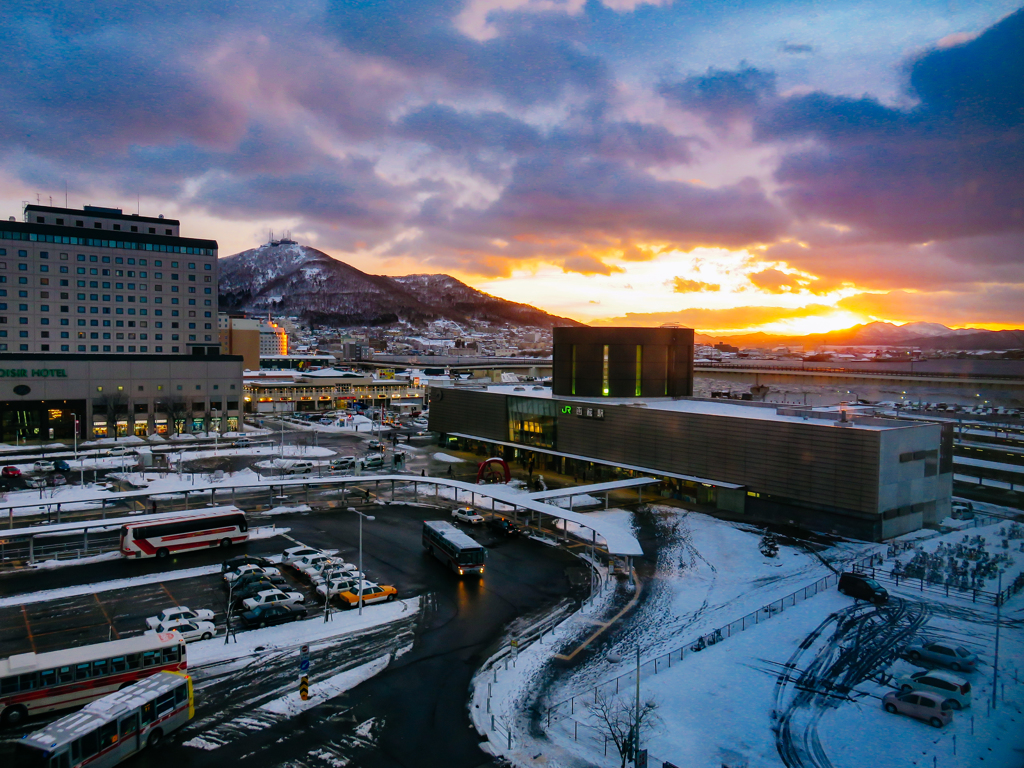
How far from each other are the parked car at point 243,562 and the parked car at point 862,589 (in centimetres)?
2820

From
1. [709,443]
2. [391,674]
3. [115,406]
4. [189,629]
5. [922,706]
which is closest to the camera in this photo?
[922,706]

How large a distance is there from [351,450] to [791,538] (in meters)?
50.2

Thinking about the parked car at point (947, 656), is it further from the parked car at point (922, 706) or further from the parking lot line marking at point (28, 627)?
A: the parking lot line marking at point (28, 627)

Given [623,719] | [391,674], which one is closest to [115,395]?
[391,674]

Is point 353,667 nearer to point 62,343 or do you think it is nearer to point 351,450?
point 351,450

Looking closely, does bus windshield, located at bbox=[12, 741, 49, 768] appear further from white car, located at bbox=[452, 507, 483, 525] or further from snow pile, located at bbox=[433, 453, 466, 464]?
snow pile, located at bbox=[433, 453, 466, 464]

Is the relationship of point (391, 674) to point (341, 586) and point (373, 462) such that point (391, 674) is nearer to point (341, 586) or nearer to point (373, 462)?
point (341, 586)

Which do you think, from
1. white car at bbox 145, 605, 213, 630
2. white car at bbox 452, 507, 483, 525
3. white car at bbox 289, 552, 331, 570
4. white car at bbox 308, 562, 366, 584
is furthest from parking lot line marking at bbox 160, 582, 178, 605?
white car at bbox 452, 507, 483, 525

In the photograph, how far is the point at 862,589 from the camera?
91.4 feet

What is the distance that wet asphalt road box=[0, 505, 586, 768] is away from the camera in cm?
1627

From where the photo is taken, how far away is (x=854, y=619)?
25578 millimetres

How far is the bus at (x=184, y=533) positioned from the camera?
32594 millimetres

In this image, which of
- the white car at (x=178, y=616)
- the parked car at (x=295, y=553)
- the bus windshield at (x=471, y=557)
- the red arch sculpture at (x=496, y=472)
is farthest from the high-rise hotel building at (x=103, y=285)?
the bus windshield at (x=471, y=557)

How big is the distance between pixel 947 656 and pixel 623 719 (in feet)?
40.0
